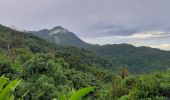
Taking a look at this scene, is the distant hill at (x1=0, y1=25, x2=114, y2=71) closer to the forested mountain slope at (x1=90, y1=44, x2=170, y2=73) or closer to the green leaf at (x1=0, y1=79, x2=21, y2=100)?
the forested mountain slope at (x1=90, y1=44, x2=170, y2=73)

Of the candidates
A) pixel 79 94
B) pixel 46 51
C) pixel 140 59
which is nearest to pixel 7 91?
pixel 79 94

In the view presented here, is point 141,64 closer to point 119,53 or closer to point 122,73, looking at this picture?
point 119,53

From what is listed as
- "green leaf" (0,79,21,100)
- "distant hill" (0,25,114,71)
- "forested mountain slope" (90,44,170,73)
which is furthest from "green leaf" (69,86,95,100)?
"forested mountain slope" (90,44,170,73)

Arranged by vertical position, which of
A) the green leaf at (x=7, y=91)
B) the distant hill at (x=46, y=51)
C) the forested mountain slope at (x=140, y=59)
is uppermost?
the green leaf at (x=7, y=91)

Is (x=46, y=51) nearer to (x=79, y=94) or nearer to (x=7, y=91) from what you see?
(x=7, y=91)

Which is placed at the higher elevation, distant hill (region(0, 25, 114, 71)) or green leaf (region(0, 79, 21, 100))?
green leaf (region(0, 79, 21, 100))

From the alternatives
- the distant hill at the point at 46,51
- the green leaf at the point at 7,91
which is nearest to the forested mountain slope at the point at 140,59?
the distant hill at the point at 46,51

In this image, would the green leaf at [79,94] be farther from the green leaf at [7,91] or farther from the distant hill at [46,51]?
the distant hill at [46,51]

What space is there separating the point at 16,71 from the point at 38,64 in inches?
80.4

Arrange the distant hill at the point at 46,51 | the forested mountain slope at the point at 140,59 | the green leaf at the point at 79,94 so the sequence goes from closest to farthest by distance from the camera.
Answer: the green leaf at the point at 79,94
the distant hill at the point at 46,51
the forested mountain slope at the point at 140,59

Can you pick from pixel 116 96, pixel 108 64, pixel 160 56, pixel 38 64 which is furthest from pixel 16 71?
pixel 160 56

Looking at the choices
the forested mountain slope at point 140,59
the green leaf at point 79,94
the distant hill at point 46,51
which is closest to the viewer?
the green leaf at point 79,94

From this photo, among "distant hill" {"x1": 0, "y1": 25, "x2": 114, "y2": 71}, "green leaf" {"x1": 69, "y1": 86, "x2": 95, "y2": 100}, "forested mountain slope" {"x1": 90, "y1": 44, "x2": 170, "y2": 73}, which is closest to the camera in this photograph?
"green leaf" {"x1": 69, "y1": 86, "x2": 95, "y2": 100}

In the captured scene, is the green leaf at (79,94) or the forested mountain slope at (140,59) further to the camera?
the forested mountain slope at (140,59)
